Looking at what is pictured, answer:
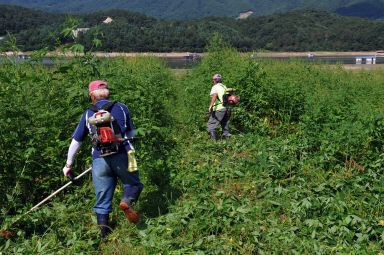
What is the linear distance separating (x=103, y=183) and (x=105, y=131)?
0.76 meters

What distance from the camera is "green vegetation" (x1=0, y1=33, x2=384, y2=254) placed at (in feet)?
12.3

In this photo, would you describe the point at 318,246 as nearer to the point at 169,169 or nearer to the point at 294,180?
the point at 294,180

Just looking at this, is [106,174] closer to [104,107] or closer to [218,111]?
[104,107]

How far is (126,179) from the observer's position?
405cm

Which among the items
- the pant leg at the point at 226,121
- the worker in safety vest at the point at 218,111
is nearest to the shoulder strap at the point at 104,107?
the worker in safety vest at the point at 218,111

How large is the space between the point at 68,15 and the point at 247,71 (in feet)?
18.6

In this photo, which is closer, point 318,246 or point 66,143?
point 318,246

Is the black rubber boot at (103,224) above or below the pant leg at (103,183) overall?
below

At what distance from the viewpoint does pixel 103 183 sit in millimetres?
3912

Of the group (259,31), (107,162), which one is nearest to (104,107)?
(107,162)

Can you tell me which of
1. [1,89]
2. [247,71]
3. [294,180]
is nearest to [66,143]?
[1,89]

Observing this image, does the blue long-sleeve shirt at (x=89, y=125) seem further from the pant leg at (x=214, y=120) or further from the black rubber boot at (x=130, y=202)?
the pant leg at (x=214, y=120)

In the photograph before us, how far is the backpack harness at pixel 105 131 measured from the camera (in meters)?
3.59

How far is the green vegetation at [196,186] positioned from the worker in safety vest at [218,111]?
49 cm
